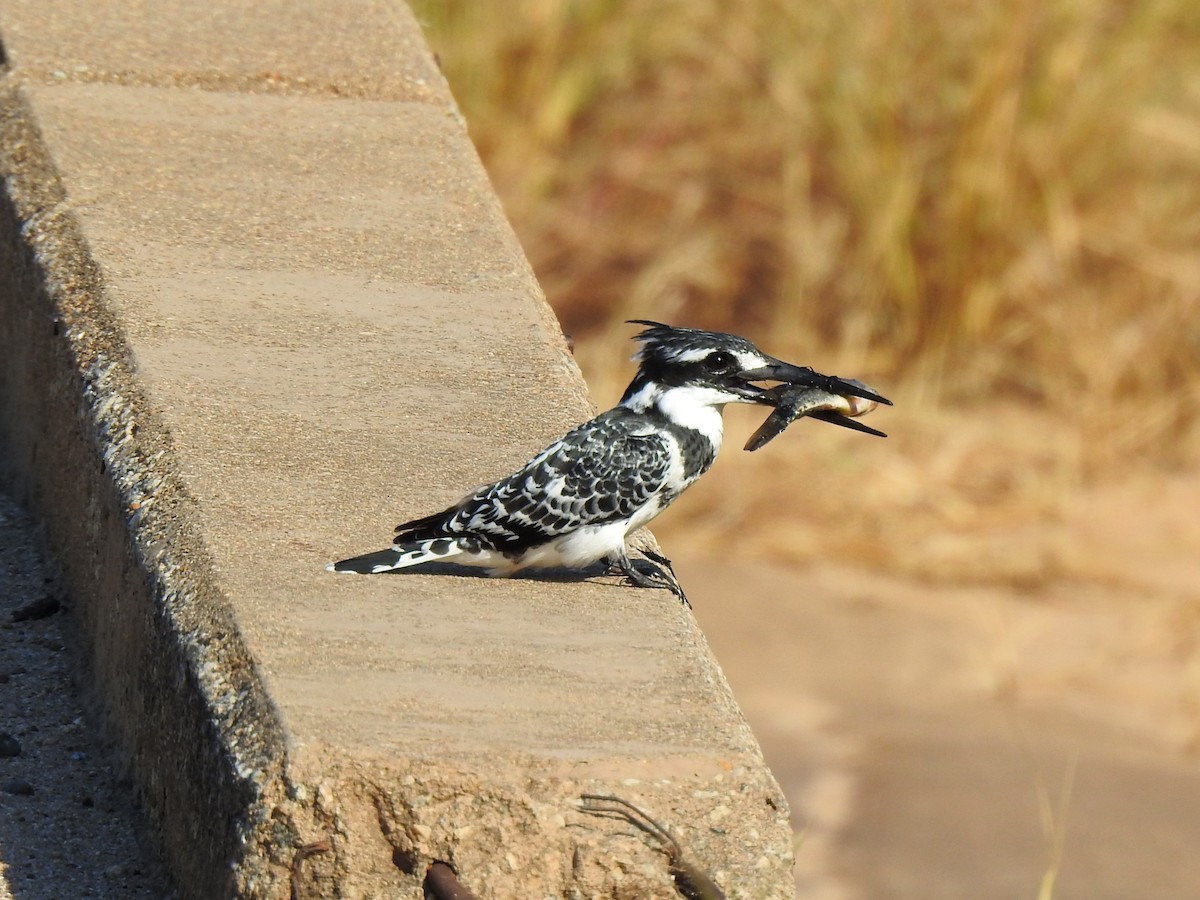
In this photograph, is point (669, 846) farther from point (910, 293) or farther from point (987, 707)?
point (910, 293)

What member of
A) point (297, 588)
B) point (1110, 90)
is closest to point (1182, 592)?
point (1110, 90)

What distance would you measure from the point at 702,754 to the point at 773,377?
34.4 inches

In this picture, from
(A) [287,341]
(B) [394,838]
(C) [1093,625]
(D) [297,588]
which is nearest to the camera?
(B) [394,838]

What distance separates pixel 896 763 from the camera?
5.83 metres

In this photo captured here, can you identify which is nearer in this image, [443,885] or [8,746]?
[443,885]

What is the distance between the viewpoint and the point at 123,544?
2771 mm

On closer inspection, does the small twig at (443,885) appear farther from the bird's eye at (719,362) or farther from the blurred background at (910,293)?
the blurred background at (910,293)

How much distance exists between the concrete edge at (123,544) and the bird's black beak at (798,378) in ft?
2.95

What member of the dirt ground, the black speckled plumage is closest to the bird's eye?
the black speckled plumage

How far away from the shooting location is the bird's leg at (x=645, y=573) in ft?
9.27

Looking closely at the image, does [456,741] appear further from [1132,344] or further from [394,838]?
[1132,344]

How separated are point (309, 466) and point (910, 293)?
5184 millimetres

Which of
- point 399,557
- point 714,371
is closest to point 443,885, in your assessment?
point 399,557

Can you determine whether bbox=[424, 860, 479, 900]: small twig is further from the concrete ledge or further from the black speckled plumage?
the black speckled plumage
